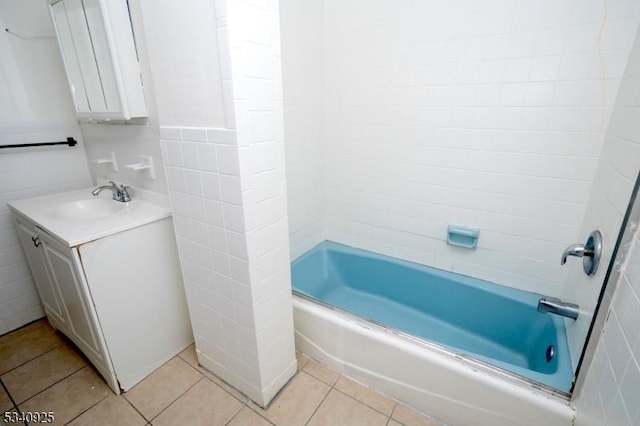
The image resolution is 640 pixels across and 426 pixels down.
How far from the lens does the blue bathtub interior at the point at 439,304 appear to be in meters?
1.54

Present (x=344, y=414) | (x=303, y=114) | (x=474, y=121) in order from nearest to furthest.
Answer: (x=344, y=414)
(x=474, y=121)
(x=303, y=114)

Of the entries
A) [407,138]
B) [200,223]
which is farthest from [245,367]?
[407,138]

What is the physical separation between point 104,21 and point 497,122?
6.25 feet

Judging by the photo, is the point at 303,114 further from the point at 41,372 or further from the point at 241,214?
the point at 41,372

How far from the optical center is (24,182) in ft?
5.67

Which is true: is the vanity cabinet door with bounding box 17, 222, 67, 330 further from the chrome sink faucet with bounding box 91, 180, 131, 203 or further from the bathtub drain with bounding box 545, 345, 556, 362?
the bathtub drain with bounding box 545, 345, 556, 362

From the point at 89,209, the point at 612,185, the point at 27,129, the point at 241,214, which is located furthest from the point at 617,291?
the point at 27,129

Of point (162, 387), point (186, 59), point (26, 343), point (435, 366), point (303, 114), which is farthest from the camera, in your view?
point (303, 114)

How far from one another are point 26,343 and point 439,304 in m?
2.52

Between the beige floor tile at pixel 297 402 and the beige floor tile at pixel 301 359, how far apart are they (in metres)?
0.05

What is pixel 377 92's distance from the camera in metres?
1.84

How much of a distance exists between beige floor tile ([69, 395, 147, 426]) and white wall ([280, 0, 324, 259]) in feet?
3.79

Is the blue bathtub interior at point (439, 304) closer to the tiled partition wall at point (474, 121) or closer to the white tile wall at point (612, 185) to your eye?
the tiled partition wall at point (474, 121)

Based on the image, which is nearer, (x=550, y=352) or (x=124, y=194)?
(x=550, y=352)
